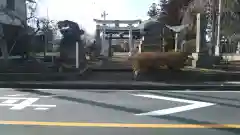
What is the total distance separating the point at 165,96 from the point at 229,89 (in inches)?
119

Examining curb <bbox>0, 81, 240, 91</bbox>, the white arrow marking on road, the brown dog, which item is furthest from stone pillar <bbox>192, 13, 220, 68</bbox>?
the white arrow marking on road

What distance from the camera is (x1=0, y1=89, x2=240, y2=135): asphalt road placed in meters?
5.83

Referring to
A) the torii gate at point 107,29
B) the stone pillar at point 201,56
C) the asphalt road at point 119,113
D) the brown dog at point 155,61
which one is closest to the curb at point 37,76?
the brown dog at point 155,61

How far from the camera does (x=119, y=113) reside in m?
7.24

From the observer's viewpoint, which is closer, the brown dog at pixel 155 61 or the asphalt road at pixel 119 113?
the asphalt road at pixel 119 113

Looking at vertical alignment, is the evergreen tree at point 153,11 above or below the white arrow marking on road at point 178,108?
above

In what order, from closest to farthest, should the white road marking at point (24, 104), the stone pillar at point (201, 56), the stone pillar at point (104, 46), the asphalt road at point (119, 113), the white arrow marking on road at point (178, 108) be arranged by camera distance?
1. the asphalt road at point (119, 113)
2. the white arrow marking on road at point (178, 108)
3. the white road marking at point (24, 104)
4. the stone pillar at point (201, 56)
5. the stone pillar at point (104, 46)

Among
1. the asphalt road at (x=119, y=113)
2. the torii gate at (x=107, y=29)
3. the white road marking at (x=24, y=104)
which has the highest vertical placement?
the torii gate at (x=107, y=29)

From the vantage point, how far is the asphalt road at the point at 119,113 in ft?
19.1

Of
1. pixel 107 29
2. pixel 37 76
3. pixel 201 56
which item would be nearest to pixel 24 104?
pixel 37 76

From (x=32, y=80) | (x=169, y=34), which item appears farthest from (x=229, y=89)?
(x=169, y=34)

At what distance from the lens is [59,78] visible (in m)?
13.4

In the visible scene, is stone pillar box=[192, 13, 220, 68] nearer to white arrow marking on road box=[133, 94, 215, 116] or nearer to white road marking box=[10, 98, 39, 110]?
white arrow marking on road box=[133, 94, 215, 116]

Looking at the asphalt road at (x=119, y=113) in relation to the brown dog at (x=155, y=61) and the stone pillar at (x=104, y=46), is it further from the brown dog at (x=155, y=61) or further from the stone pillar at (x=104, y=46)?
the stone pillar at (x=104, y=46)
